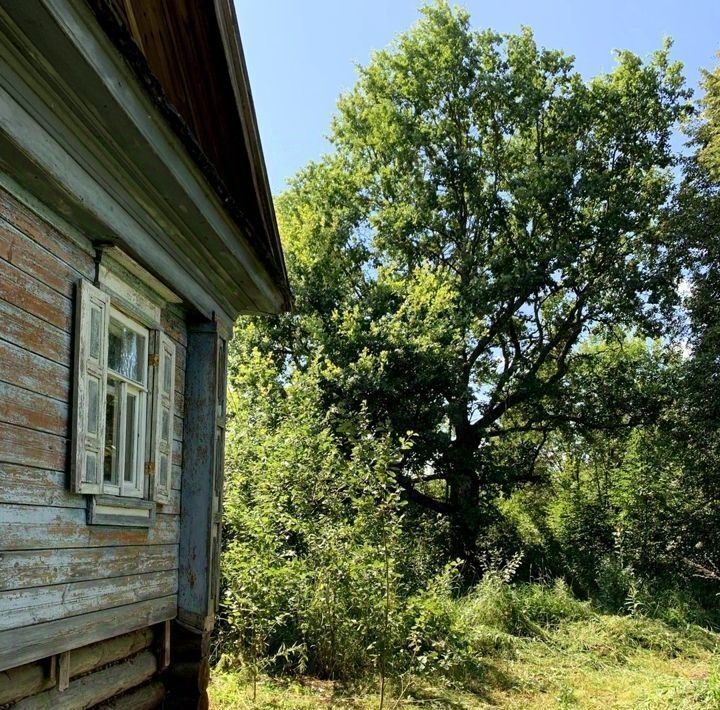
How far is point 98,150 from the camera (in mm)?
3742

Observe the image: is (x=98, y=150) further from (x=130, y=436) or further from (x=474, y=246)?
(x=474, y=246)

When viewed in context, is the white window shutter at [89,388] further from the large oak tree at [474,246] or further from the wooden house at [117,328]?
→ the large oak tree at [474,246]

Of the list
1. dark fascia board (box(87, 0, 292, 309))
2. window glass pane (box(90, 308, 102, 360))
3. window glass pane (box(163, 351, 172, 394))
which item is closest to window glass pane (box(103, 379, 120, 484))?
window glass pane (box(90, 308, 102, 360))

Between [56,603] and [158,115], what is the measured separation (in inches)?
94.2

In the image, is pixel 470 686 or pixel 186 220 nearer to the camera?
pixel 186 220

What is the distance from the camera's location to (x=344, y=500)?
10414mm

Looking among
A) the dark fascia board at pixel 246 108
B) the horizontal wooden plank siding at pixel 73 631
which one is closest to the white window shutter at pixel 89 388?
the horizontal wooden plank siding at pixel 73 631

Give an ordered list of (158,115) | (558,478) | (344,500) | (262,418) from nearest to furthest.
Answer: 1. (158,115)
2. (344,500)
3. (262,418)
4. (558,478)

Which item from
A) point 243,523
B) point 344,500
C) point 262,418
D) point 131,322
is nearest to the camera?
point 131,322

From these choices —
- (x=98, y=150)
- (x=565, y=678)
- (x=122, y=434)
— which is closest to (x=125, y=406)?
(x=122, y=434)

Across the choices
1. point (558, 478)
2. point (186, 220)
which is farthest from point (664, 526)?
point (186, 220)

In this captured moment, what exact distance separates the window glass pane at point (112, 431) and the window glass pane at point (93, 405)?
23 cm

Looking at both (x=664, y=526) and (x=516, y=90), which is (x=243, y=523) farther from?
(x=516, y=90)

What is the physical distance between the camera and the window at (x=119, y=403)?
3.80m
